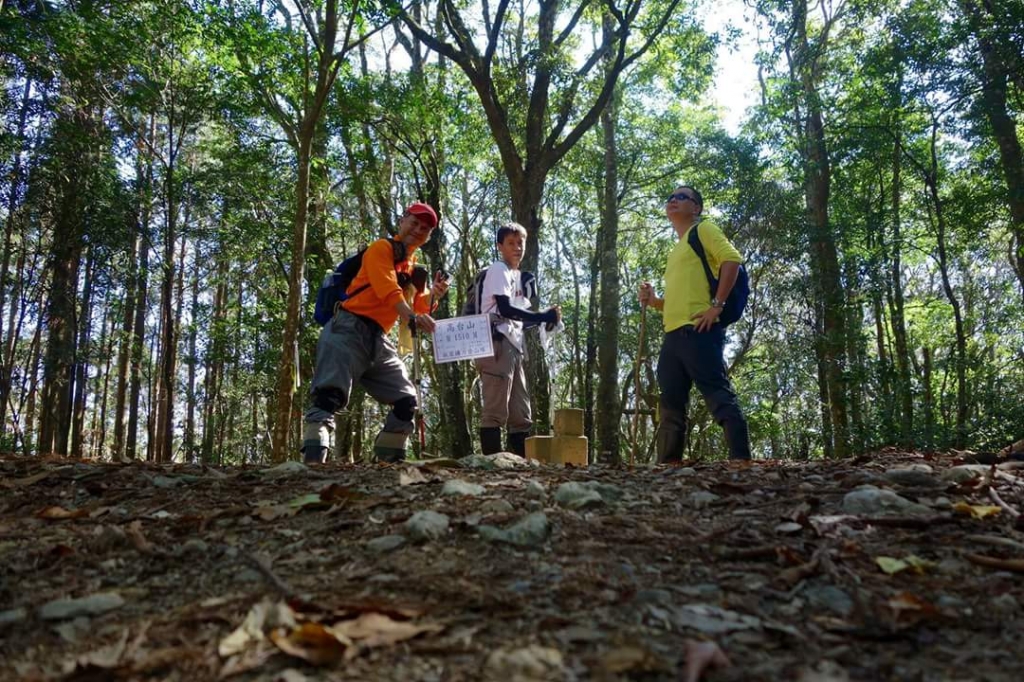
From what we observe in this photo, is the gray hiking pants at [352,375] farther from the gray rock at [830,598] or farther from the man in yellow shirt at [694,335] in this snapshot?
the gray rock at [830,598]

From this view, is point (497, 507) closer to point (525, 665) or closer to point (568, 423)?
point (525, 665)

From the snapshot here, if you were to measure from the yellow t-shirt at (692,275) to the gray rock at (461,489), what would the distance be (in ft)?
8.29

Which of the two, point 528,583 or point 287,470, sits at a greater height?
point 287,470

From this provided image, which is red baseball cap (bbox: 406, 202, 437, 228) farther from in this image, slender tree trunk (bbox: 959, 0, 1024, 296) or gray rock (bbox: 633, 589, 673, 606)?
slender tree trunk (bbox: 959, 0, 1024, 296)

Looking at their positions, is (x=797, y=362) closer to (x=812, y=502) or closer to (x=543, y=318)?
(x=543, y=318)

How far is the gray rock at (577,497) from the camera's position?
2.64 meters

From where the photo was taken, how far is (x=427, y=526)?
2250 mm

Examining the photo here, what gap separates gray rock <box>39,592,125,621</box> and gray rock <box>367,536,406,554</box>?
2.30 feet

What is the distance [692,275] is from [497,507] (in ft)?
9.91

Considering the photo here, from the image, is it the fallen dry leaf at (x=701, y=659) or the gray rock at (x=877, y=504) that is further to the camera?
the gray rock at (x=877, y=504)

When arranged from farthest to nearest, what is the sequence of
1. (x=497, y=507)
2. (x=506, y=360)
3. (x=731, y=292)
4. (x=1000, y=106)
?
(x=1000, y=106), (x=506, y=360), (x=731, y=292), (x=497, y=507)

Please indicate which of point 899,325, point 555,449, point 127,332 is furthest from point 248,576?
point 127,332

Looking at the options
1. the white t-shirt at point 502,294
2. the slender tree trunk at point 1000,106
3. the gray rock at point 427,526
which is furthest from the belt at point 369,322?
the slender tree trunk at point 1000,106

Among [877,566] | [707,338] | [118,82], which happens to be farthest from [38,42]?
[877,566]
